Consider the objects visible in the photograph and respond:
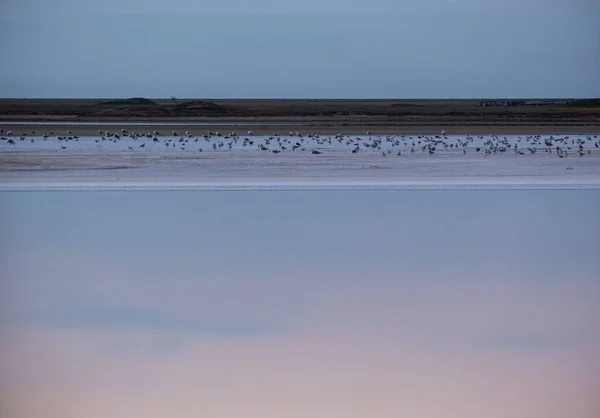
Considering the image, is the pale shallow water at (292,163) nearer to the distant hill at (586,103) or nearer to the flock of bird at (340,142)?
the flock of bird at (340,142)

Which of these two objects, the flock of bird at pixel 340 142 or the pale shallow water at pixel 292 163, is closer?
the pale shallow water at pixel 292 163

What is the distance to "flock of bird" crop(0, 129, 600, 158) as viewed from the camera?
4586 mm

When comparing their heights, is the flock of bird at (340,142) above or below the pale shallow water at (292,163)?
above

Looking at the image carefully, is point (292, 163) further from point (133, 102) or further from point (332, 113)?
point (133, 102)

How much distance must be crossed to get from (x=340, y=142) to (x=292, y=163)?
446 mm

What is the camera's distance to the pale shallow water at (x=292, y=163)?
4.33 m

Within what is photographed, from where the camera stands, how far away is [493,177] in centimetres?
445

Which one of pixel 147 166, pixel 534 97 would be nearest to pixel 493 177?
pixel 534 97

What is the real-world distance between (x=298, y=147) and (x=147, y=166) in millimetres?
1007

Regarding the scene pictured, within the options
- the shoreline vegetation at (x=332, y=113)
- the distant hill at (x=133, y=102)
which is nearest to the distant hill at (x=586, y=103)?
the shoreline vegetation at (x=332, y=113)

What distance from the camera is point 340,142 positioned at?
4.71 m

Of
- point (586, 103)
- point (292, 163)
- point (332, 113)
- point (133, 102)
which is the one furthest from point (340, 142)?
point (586, 103)

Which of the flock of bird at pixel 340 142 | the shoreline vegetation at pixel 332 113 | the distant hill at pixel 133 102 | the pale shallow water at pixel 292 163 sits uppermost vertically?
the distant hill at pixel 133 102

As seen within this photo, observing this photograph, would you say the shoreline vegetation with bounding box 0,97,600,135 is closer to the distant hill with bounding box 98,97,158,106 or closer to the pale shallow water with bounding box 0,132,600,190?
the distant hill with bounding box 98,97,158,106
